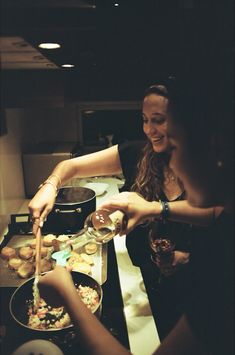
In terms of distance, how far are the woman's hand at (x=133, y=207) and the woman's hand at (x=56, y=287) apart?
288mm

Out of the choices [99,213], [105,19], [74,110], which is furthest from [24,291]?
[74,110]

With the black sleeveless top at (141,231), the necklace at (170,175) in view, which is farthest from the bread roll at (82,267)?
the necklace at (170,175)

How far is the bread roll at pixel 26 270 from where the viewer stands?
1307 millimetres

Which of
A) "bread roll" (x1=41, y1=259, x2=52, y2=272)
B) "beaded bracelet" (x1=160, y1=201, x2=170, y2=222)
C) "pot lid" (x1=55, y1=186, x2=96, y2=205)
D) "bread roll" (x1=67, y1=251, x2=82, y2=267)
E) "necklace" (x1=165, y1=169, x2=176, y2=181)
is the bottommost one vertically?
"bread roll" (x1=67, y1=251, x2=82, y2=267)

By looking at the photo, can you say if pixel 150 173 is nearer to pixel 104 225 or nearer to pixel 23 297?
pixel 104 225

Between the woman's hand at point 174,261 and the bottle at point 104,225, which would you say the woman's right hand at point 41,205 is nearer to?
the bottle at point 104,225

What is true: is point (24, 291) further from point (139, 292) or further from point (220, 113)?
point (220, 113)

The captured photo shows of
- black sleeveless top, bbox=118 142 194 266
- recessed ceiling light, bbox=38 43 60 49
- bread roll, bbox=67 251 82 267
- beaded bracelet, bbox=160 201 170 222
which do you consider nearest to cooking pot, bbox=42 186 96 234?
bread roll, bbox=67 251 82 267

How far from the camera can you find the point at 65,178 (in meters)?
1.55

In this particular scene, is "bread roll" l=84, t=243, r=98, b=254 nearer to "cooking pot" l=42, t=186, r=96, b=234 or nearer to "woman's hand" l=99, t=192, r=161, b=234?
"cooking pot" l=42, t=186, r=96, b=234

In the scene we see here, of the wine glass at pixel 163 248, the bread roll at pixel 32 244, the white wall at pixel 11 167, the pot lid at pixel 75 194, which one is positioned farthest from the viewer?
the white wall at pixel 11 167

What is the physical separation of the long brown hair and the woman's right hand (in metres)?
0.42

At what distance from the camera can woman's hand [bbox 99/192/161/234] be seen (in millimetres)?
1066

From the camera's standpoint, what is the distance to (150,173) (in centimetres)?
148
